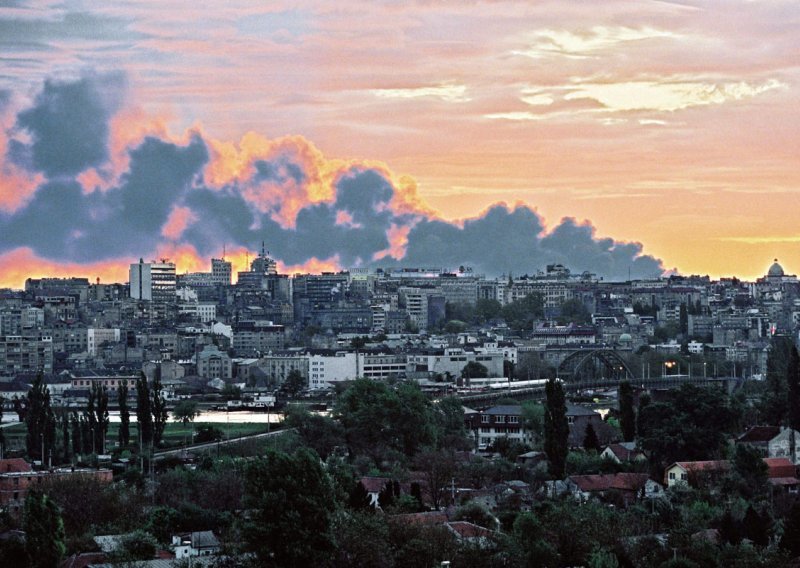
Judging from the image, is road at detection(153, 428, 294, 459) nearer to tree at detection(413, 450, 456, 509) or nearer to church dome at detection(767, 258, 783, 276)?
tree at detection(413, 450, 456, 509)

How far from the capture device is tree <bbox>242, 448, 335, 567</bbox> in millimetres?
31672

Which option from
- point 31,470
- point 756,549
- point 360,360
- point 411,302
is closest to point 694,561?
point 756,549

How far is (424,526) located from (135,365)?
74913mm

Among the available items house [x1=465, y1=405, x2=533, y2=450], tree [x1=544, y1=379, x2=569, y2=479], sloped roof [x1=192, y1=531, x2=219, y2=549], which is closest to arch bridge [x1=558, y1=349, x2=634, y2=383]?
house [x1=465, y1=405, x2=533, y2=450]

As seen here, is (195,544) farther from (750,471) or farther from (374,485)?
(750,471)

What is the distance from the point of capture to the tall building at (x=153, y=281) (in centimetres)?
A: 15038

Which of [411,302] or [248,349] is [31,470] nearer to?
[248,349]

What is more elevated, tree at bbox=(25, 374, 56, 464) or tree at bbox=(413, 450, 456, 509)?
tree at bbox=(25, 374, 56, 464)

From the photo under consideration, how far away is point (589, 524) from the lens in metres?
34.0

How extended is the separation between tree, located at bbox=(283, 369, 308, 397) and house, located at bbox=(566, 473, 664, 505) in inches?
1820

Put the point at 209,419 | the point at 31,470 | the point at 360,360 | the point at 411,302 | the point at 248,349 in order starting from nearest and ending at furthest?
the point at 31,470, the point at 209,419, the point at 360,360, the point at 248,349, the point at 411,302

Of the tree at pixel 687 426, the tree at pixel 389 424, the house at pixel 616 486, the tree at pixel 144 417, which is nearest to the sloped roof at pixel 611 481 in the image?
the house at pixel 616 486

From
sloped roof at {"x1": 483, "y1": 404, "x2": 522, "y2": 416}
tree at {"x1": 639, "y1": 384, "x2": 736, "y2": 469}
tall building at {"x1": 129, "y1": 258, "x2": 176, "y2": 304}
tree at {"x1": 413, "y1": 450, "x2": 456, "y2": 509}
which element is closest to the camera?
tree at {"x1": 413, "y1": 450, "x2": 456, "y2": 509}

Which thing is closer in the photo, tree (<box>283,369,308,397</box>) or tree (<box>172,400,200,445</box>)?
tree (<box>172,400,200,445</box>)
